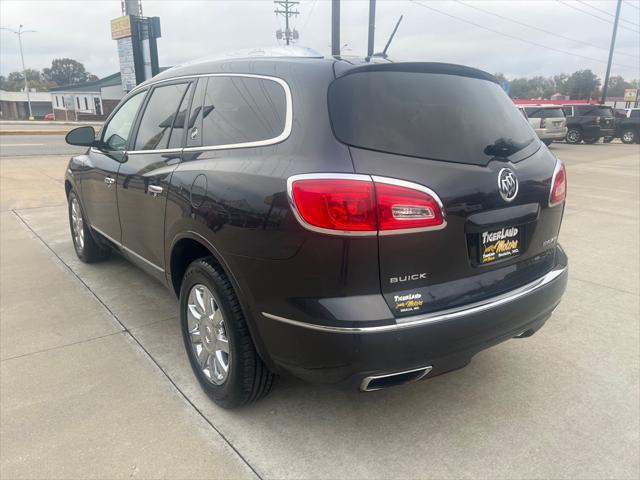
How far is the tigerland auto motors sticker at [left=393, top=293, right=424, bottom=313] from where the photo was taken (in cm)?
205

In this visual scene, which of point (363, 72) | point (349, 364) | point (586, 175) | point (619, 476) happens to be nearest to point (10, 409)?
point (349, 364)

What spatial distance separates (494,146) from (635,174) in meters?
12.1

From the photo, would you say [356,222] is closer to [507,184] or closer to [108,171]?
[507,184]

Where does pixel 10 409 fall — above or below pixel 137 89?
below

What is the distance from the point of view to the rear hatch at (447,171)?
2.06 meters

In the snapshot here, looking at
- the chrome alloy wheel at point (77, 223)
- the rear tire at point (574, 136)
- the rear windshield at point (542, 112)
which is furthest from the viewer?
the rear tire at point (574, 136)

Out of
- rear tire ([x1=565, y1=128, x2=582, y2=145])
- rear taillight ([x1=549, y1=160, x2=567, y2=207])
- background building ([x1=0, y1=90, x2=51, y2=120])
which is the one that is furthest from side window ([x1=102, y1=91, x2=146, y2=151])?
background building ([x1=0, y1=90, x2=51, y2=120])

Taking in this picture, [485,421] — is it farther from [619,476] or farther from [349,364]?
[349,364]

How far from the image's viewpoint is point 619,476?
2.23 meters

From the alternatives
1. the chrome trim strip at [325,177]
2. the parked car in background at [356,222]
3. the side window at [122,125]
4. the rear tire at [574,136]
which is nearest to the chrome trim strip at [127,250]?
the parked car in background at [356,222]

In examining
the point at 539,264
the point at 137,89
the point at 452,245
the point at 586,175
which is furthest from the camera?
the point at 586,175

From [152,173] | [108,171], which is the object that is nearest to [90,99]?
[108,171]

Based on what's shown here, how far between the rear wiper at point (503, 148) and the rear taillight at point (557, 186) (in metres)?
0.26

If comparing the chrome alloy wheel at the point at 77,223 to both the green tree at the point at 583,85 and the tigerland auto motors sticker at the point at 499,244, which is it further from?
the green tree at the point at 583,85
